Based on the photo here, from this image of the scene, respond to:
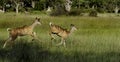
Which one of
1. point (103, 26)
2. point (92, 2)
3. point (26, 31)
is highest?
point (26, 31)

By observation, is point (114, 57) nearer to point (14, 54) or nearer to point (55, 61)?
point (55, 61)

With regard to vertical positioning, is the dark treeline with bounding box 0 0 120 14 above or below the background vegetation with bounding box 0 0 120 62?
below

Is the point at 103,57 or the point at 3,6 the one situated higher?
the point at 103,57

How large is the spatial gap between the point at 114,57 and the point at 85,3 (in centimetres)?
6957

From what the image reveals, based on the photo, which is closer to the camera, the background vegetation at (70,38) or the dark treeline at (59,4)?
the background vegetation at (70,38)

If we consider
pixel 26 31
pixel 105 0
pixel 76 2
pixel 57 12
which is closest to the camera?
pixel 26 31

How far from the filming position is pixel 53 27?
15.3m

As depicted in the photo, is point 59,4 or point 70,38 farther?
point 59,4

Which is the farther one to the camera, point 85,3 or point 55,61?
point 85,3

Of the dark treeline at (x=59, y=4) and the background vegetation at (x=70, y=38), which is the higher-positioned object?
the background vegetation at (x=70, y=38)

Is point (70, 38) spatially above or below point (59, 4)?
above

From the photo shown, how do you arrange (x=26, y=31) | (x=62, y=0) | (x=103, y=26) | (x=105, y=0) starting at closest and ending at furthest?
(x=26, y=31)
(x=103, y=26)
(x=62, y=0)
(x=105, y=0)

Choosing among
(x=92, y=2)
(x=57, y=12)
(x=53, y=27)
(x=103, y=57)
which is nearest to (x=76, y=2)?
(x=92, y=2)

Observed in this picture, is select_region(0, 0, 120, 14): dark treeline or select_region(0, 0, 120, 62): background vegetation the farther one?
select_region(0, 0, 120, 14): dark treeline
